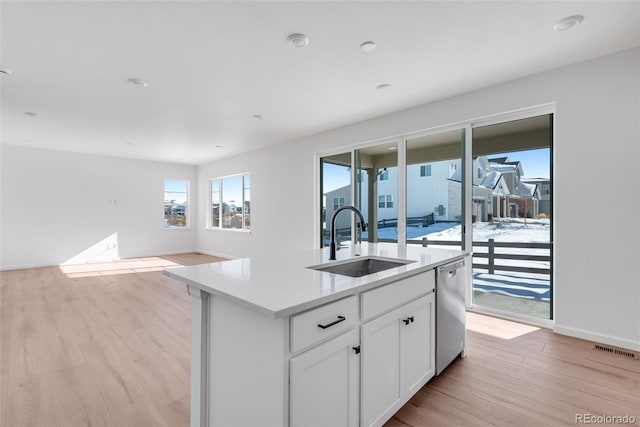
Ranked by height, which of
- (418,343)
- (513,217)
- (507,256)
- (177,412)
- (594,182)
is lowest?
(177,412)

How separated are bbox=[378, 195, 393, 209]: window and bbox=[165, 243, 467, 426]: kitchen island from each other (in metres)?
2.61

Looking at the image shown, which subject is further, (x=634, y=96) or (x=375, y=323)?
(x=634, y=96)

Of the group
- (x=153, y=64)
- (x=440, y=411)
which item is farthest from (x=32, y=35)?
(x=440, y=411)

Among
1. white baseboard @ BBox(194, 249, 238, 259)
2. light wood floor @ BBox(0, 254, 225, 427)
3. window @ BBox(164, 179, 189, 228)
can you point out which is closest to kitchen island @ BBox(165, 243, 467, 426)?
light wood floor @ BBox(0, 254, 225, 427)

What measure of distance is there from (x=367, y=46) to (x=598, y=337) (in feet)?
11.1

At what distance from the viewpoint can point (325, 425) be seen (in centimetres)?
125

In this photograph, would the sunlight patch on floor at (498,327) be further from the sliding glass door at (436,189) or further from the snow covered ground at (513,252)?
the sliding glass door at (436,189)

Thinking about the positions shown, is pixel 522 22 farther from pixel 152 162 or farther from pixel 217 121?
pixel 152 162

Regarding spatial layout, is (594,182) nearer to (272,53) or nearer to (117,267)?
(272,53)

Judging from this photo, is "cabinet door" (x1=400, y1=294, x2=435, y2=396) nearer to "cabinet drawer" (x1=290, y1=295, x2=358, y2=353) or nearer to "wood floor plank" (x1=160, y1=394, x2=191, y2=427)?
"cabinet drawer" (x1=290, y1=295, x2=358, y2=353)

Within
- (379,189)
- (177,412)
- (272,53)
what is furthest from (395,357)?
(379,189)

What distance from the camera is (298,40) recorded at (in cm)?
249

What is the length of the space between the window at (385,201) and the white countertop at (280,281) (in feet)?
7.72

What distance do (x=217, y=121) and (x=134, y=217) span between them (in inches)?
182
